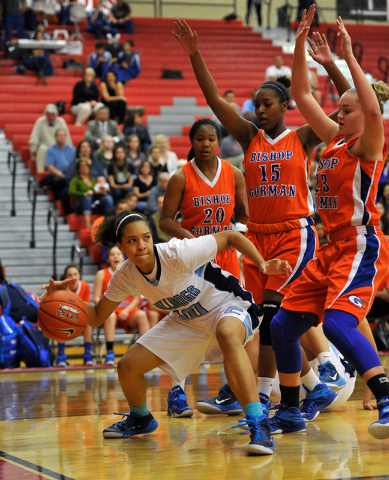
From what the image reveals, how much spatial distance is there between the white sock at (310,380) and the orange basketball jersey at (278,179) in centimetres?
100

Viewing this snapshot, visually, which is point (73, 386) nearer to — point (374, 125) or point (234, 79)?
point (374, 125)

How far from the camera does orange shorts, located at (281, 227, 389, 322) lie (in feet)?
13.7

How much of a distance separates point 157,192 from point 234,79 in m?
7.78

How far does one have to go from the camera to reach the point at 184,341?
16.0ft

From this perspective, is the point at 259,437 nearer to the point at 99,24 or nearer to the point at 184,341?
the point at 184,341

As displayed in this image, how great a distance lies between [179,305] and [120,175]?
7.76 m

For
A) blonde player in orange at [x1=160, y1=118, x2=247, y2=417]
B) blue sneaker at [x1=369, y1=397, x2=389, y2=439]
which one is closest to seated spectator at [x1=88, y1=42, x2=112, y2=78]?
blonde player in orange at [x1=160, y1=118, x2=247, y2=417]

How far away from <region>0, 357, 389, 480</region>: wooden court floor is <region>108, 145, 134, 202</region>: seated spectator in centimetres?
589

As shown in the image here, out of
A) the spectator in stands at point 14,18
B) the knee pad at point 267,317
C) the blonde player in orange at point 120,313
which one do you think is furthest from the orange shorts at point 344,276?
the spectator in stands at point 14,18

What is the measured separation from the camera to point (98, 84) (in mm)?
16266

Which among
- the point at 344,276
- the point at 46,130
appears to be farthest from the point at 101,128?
the point at 344,276

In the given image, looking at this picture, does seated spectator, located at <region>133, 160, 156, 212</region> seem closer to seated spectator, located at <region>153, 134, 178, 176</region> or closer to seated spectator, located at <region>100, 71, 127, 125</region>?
seated spectator, located at <region>153, 134, 178, 176</region>

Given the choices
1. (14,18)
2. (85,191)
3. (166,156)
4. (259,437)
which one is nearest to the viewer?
(259,437)

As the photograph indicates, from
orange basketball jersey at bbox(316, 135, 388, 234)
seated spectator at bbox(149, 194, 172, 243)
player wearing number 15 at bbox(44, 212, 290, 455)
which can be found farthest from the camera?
seated spectator at bbox(149, 194, 172, 243)
